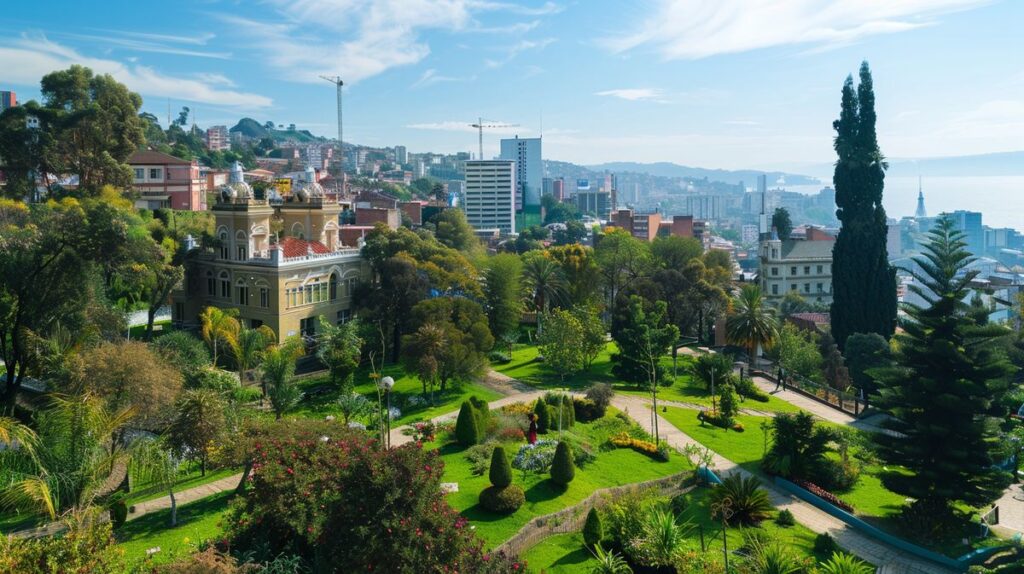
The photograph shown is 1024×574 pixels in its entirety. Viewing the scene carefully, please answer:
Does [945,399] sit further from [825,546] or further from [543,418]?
[543,418]

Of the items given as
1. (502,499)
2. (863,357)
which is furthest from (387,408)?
(863,357)

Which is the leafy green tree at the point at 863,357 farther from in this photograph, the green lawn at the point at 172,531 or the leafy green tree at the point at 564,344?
the green lawn at the point at 172,531

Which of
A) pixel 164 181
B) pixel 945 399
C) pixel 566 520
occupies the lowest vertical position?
pixel 566 520

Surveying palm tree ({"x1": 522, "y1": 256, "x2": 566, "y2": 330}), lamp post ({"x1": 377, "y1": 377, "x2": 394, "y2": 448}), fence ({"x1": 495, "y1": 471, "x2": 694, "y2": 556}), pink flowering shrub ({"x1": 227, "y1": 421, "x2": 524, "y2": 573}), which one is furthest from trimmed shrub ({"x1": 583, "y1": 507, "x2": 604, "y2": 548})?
palm tree ({"x1": 522, "y1": 256, "x2": 566, "y2": 330})

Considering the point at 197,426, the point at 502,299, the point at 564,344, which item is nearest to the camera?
the point at 197,426

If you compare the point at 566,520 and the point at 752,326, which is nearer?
the point at 566,520

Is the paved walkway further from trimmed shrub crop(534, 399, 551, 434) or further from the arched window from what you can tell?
the arched window

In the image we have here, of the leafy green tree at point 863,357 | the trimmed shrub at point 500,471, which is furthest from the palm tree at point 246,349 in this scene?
the leafy green tree at point 863,357
